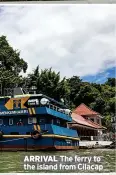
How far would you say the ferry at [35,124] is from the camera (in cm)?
491

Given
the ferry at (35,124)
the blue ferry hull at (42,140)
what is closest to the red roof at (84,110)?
the ferry at (35,124)

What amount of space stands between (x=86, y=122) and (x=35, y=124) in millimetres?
546

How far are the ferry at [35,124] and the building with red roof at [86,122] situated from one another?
61 mm

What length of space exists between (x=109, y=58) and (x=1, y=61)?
1.16 meters

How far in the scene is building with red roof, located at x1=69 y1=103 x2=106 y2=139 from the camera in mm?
4911

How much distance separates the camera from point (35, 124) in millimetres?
4938

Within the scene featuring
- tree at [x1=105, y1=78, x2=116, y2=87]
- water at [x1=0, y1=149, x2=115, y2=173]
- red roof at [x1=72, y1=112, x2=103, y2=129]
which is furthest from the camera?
red roof at [x1=72, y1=112, x2=103, y2=129]

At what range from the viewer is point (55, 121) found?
500 centimetres

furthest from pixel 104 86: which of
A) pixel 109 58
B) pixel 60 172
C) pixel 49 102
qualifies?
pixel 60 172

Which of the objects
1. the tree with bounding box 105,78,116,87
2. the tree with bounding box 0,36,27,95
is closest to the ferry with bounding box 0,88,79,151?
the tree with bounding box 0,36,27,95

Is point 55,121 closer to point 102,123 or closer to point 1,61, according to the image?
point 102,123

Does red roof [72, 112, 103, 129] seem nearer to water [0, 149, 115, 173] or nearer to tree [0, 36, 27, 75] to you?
water [0, 149, 115, 173]

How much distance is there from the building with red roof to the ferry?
0.06 m

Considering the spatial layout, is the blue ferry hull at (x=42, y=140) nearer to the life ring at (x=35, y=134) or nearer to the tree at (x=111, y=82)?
the life ring at (x=35, y=134)
